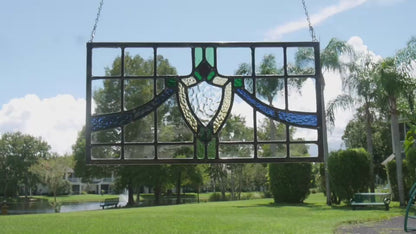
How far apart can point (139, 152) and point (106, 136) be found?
570 mm

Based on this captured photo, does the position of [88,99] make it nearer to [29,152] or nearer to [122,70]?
[122,70]

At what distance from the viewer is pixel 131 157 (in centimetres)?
680

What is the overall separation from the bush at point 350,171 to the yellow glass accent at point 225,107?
1452 cm

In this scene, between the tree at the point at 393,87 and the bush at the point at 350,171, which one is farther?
the bush at the point at 350,171

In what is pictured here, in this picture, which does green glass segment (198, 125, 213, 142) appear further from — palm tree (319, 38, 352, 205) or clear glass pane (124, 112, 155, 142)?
palm tree (319, 38, 352, 205)

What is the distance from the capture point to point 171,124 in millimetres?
7012

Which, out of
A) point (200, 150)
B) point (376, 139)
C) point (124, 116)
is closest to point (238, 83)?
point (200, 150)

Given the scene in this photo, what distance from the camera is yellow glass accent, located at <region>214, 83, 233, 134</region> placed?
22.5 feet

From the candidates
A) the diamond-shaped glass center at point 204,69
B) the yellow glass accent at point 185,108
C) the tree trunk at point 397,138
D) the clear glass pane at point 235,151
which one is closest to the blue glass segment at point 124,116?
the yellow glass accent at point 185,108

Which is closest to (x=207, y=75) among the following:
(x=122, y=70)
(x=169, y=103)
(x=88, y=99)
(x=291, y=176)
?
(x=169, y=103)

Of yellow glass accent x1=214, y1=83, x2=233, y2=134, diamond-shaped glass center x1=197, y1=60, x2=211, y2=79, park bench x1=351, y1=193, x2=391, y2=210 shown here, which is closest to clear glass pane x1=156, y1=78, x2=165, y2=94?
diamond-shaped glass center x1=197, y1=60, x2=211, y2=79

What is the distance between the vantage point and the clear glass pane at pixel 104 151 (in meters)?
6.79

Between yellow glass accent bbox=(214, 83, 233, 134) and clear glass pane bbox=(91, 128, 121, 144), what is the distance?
1.34 m

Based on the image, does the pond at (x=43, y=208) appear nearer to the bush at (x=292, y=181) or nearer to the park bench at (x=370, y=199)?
the bush at (x=292, y=181)
